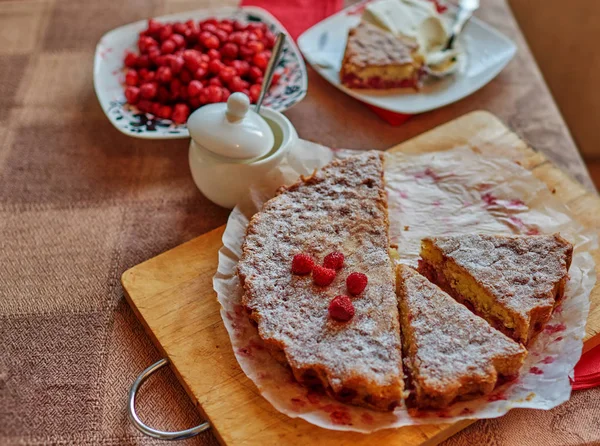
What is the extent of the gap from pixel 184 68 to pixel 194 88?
0.16 m

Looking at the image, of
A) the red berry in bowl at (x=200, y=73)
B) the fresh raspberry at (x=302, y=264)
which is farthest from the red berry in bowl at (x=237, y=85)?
the fresh raspberry at (x=302, y=264)

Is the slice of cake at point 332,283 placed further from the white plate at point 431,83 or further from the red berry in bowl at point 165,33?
the red berry in bowl at point 165,33

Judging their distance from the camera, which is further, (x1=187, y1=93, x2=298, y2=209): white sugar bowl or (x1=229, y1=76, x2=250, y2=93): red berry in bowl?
(x1=229, y1=76, x2=250, y2=93): red berry in bowl

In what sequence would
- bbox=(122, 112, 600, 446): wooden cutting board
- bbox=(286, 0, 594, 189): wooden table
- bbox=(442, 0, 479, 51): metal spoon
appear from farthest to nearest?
bbox=(442, 0, 479, 51): metal spoon → bbox=(286, 0, 594, 189): wooden table → bbox=(122, 112, 600, 446): wooden cutting board

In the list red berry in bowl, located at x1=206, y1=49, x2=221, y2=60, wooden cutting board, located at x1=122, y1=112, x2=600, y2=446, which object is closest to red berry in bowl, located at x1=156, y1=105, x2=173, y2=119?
red berry in bowl, located at x1=206, y1=49, x2=221, y2=60

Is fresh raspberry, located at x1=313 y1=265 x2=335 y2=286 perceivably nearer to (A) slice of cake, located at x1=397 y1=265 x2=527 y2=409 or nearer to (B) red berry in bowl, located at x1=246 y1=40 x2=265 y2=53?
(A) slice of cake, located at x1=397 y1=265 x2=527 y2=409

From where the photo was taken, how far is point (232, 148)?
239 cm

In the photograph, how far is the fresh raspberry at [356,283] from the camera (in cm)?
208

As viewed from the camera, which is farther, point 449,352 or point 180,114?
point 180,114

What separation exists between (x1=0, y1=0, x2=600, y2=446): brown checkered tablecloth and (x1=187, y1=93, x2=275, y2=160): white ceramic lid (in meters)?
0.37

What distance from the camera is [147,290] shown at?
2.28 metres

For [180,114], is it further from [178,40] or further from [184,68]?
[178,40]

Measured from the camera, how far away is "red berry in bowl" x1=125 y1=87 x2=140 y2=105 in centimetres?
291

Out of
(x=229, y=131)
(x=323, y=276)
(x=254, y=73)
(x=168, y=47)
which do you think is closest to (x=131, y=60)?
(x=168, y=47)
